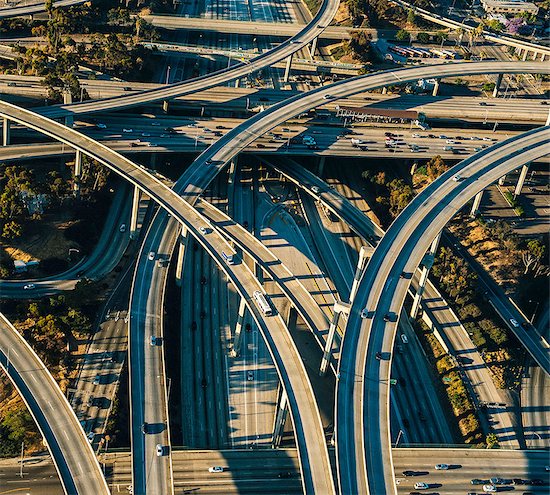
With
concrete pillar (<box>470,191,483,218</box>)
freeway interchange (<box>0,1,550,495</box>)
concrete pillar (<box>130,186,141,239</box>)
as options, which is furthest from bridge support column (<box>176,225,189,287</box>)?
concrete pillar (<box>470,191,483,218</box>)

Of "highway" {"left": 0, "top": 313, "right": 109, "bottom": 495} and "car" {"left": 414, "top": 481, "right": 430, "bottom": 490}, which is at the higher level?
"highway" {"left": 0, "top": 313, "right": 109, "bottom": 495}

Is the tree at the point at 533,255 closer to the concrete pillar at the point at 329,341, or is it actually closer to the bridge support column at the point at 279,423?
the concrete pillar at the point at 329,341

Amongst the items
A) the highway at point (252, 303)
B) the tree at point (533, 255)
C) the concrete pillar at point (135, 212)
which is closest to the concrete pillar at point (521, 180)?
the tree at point (533, 255)

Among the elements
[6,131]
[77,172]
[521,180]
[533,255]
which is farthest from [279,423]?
→ [521,180]

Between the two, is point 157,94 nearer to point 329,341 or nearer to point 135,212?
point 135,212

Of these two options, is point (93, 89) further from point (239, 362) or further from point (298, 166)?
point (239, 362)

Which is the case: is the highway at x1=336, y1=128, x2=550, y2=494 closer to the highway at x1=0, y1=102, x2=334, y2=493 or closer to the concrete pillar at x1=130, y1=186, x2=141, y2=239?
the highway at x1=0, y1=102, x2=334, y2=493

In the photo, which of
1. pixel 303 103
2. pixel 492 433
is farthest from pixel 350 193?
pixel 492 433
